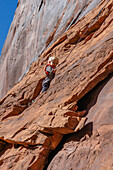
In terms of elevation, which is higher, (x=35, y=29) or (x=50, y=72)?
(x=35, y=29)

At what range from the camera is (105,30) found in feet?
21.9

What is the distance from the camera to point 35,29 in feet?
39.1

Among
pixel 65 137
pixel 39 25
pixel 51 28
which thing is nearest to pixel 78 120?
pixel 65 137

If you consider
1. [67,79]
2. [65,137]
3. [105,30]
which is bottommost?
[65,137]

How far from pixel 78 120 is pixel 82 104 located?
0.72 m

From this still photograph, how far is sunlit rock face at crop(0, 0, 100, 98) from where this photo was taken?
9.32m

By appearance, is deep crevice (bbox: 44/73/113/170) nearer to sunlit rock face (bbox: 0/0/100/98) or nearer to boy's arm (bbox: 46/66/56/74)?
boy's arm (bbox: 46/66/56/74)

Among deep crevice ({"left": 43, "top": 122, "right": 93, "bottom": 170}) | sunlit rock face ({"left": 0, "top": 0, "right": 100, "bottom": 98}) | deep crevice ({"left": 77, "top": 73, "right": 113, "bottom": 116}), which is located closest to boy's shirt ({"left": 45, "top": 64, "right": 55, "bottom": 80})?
deep crevice ({"left": 77, "top": 73, "right": 113, "bottom": 116})

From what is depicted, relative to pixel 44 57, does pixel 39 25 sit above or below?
above

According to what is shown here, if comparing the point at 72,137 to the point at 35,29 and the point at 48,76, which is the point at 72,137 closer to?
the point at 48,76

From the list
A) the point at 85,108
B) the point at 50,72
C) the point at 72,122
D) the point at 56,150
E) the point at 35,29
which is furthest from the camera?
the point at 35,29

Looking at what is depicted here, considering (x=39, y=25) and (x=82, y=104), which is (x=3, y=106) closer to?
(x=82, y=104)

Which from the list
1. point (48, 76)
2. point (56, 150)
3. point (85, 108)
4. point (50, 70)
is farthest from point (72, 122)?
point (50, 70)

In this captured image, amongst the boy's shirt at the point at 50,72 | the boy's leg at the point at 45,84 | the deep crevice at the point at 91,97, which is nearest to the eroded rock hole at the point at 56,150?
the deep crevice at the point at 91,97
